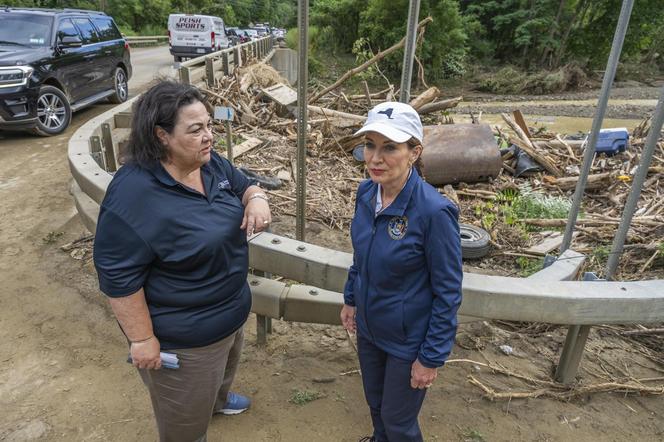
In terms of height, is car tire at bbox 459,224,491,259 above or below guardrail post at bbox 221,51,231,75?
below

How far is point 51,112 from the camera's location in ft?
27.3

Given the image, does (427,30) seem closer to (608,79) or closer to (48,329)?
(608,79)

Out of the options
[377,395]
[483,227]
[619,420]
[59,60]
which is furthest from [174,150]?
[59,60]

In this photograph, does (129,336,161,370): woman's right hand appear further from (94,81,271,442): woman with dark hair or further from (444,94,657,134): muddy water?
(444,94,657,134): muddy water

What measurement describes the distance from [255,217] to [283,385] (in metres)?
1.35

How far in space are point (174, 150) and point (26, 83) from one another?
7.43m

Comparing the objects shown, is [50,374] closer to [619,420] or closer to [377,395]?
[377,395]

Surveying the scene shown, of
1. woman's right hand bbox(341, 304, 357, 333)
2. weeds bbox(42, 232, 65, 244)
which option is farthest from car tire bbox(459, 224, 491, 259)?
weeds bbox(42, 232, 65, 244)

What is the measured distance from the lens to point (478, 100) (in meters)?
27.7

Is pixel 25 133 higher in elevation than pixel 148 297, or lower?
lower

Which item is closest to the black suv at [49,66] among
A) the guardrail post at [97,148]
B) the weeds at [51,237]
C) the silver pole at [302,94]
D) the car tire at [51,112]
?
the car tire at [51,112]

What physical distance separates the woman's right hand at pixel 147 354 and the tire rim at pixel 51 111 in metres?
7.81

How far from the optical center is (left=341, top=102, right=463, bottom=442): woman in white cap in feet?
6.07

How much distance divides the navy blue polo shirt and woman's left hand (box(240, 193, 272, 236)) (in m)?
0.03
